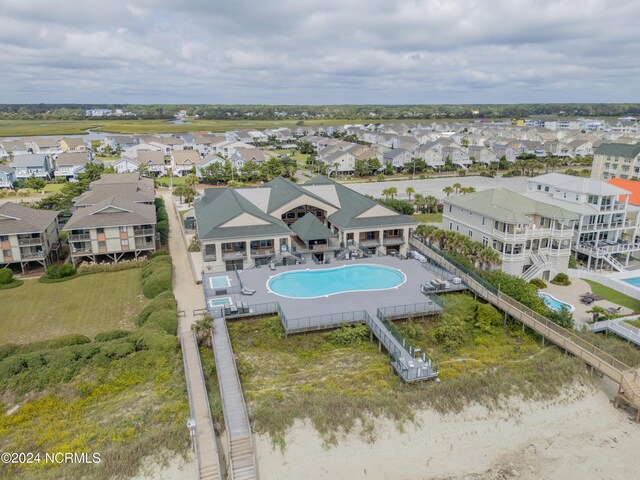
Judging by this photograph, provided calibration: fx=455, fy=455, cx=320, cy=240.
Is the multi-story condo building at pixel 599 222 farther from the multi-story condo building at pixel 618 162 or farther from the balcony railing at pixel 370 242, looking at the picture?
the multi-story condo building at pixel 618 162

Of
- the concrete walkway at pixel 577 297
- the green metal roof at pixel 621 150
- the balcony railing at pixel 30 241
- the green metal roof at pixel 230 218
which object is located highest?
the green metal roof at pixel 621 150

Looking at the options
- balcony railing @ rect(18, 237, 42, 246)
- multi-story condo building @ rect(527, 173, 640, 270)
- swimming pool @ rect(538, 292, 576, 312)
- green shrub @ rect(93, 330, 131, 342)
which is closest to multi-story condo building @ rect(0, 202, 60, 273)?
balcony railing @ rect(18, 237, 42, 246)

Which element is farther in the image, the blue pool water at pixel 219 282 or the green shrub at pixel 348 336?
the blue pool water at pixel 219 282

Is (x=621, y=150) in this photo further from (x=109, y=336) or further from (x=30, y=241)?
(x=30, y=241)

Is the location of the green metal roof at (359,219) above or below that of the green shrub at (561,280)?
above

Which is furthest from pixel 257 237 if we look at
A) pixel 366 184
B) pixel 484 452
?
pixel 366 184

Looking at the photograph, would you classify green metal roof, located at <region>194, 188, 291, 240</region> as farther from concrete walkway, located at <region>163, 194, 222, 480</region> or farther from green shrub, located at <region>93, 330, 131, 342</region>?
green shrub, located at <region>93, 330, 131, 342</region>

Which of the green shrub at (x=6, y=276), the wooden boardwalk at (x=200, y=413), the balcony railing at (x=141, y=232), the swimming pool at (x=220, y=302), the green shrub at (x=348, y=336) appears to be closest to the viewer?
the wooden boardwalk at (x=200, y=413)

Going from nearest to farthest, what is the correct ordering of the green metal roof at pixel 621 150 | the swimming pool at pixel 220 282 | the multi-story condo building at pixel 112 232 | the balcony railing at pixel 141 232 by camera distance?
1. the swimming pool at pixel 220 282
2. the multi-story condo building at pixel 112 232
3. the balcony railing at pixel 141 232
4. the green metal roof at pixel 621 150

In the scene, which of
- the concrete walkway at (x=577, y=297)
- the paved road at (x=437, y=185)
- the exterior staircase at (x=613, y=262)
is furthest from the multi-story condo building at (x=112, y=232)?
the paved road at (x=437, y=185)
